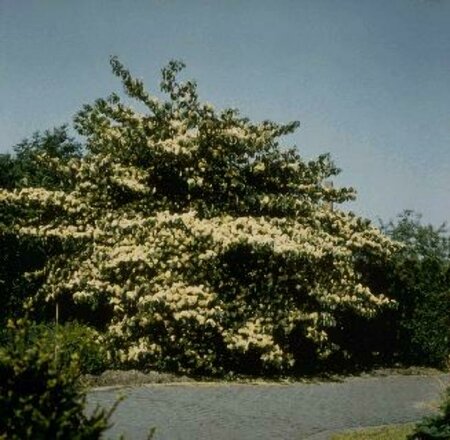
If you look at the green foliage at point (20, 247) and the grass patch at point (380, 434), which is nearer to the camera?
the grass patch at point (380, 434)

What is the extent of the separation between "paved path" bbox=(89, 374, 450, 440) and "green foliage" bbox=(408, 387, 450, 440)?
4.71 feet

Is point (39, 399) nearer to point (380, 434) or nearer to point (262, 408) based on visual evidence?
point (380, 434)

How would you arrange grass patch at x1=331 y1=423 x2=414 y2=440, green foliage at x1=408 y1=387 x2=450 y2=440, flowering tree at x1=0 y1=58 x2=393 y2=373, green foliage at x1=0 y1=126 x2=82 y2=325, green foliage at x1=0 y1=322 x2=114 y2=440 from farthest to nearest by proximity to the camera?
green foliage at x1=0 y1=126 x2=82 y2=325, flowering tree at x1=0 y1=58 x2=393 y2=373, grass patch at x1=331 y1=423 x2=414 y2=440, green foliage at x1=408 y1=387 x2=450 y2=440, green foliage at x1=0 y1=322 x2=114 y2=440

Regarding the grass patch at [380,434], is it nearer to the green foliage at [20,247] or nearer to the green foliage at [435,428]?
the green foliage at [435,428]

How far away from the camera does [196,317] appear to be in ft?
42.9

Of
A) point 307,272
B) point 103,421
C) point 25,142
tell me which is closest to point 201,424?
point 103,421

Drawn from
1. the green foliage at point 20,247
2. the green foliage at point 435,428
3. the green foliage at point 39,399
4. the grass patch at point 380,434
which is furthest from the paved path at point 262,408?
the green foliage at point 20,247

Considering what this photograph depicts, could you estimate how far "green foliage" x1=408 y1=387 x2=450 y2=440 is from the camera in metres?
7.78

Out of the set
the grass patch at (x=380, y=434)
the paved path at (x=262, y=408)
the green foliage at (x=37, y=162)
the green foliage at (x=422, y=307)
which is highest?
the green foliage at (x=37, y=162)

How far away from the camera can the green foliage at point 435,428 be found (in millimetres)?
7777

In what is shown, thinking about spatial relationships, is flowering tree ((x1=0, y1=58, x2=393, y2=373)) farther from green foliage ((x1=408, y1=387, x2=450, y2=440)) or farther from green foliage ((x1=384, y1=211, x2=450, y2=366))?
green foliage ((x1=408, y1=387, x2=450, y2=440))

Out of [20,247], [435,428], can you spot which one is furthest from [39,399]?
[20,247]

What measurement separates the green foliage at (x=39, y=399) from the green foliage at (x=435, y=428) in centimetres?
513

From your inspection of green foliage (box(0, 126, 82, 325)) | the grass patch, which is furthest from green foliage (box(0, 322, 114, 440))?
green foliage (box(0, 126, 82, 325))
